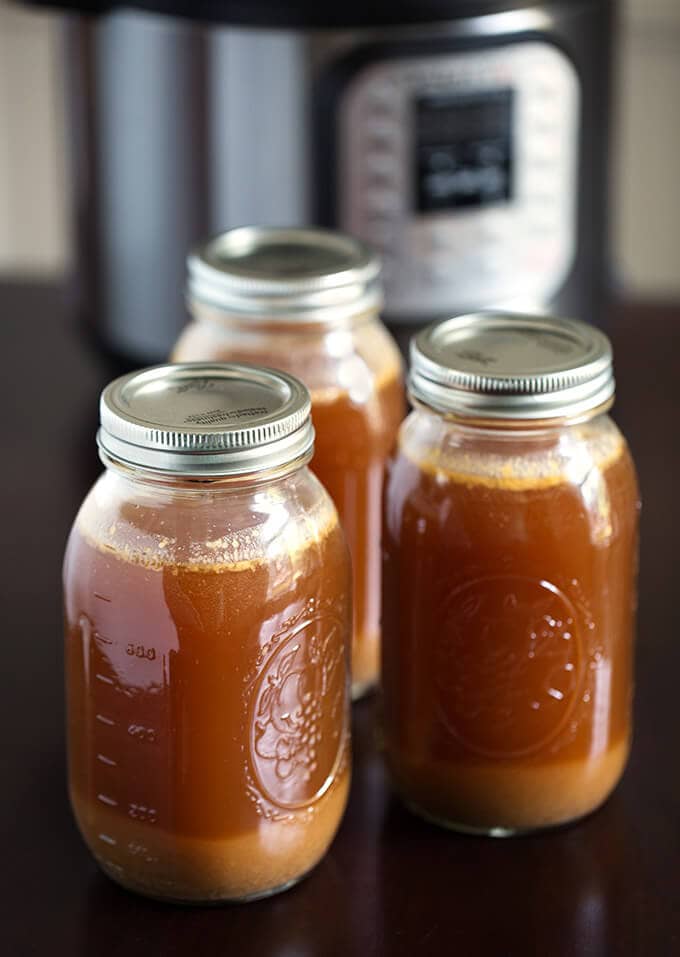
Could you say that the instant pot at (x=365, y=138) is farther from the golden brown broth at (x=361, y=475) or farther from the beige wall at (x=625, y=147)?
the beige wall at (x=625, y=147)

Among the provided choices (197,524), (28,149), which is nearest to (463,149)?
(197,524)

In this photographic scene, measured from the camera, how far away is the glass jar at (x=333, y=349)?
872 mm

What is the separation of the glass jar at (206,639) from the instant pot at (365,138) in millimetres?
404

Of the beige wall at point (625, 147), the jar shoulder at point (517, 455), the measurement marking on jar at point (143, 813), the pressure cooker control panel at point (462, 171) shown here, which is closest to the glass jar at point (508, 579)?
the jar shoulder at point (517, 455)

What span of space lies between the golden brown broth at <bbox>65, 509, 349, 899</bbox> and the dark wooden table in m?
0.02

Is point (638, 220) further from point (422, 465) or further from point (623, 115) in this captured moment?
point (422, 465)

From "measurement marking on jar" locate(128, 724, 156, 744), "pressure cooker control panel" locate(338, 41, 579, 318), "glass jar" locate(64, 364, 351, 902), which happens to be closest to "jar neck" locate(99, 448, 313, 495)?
"glass jar" locate(64, 364, 351, 902)

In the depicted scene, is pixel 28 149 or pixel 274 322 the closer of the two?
pixel 274 322

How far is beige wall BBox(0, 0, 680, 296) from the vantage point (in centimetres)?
210

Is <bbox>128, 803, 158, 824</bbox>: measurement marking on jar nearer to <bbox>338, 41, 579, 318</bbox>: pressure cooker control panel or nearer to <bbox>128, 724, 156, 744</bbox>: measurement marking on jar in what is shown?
<bbox>128, 724, 156, 744</bbox>: measurement marking on jar

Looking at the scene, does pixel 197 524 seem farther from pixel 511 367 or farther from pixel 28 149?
pixel 28 149

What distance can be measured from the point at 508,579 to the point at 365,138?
0.46m

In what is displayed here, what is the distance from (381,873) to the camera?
776mm

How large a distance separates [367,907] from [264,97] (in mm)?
586
